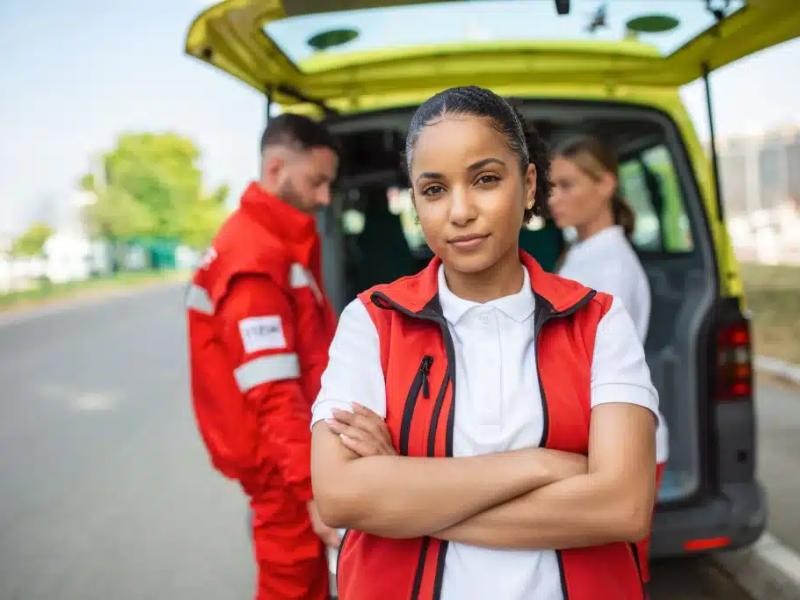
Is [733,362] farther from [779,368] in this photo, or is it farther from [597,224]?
[779,368]

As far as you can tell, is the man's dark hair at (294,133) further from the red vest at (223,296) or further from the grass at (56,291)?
the grass at (56,291)

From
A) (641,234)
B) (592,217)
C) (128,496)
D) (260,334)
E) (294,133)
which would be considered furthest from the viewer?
(128,496)

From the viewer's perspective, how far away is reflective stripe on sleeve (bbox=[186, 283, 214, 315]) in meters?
2.43

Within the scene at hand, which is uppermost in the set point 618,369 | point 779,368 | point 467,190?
point 467,190

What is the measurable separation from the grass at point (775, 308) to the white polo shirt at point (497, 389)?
8605mm

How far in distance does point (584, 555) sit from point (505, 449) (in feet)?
0.77

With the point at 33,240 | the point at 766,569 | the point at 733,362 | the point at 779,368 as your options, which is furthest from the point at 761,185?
the point at 33,240

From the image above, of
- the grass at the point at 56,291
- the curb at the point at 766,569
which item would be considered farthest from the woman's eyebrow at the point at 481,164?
the grass at the point at 56,291

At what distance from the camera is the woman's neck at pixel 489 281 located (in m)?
1.54

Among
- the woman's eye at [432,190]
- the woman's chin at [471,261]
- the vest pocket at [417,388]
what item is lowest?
the vest pocket at [417,388]

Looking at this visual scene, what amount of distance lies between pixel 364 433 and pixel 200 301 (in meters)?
1.10

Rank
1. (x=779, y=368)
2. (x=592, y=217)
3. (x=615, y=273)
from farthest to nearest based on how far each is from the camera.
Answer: (x=779, y=368)
(x=592, y=217)
(x=615, y=273)

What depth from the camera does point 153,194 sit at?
62.1 metres

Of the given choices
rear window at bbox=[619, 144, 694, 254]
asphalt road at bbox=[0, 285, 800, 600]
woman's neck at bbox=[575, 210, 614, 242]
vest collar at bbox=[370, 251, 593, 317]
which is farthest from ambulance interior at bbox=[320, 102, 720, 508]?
vest collar at bbox=[370, 251, 593, 317]
